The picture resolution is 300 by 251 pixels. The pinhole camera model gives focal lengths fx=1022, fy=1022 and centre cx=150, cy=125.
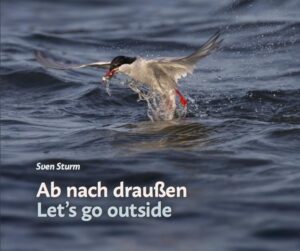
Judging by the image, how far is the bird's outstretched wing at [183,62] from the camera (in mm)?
9648

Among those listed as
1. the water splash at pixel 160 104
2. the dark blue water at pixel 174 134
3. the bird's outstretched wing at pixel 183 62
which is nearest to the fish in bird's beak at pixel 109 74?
the bird's outstretched wing at pixel 183 62

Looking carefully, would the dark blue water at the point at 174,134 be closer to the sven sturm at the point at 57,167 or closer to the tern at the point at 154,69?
the sven sturm at the point at 57,167

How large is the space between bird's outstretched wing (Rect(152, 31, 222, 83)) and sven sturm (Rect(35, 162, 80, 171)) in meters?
1.50

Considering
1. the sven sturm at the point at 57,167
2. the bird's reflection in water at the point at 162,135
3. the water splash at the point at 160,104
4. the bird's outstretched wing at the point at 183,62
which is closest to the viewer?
the sven sturm at the point at 57,167

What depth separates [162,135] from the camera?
10531 millimetres

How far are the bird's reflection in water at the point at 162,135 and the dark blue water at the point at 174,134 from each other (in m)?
0.01

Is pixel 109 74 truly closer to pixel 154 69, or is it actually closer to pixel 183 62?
pixel 154 69

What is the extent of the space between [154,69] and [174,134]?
2.33 feet

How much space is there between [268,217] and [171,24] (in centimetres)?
973

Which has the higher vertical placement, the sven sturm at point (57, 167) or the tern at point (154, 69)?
the tern at point (154, 69)

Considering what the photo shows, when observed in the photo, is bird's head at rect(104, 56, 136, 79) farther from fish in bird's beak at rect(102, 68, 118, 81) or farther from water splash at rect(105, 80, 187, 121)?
water splash at rect(105, 80, 187, 121)

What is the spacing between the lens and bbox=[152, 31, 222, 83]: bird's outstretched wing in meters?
9.65

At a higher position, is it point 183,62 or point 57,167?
point 183,62

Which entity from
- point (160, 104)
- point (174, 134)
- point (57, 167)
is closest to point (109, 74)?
point (174, 134)
